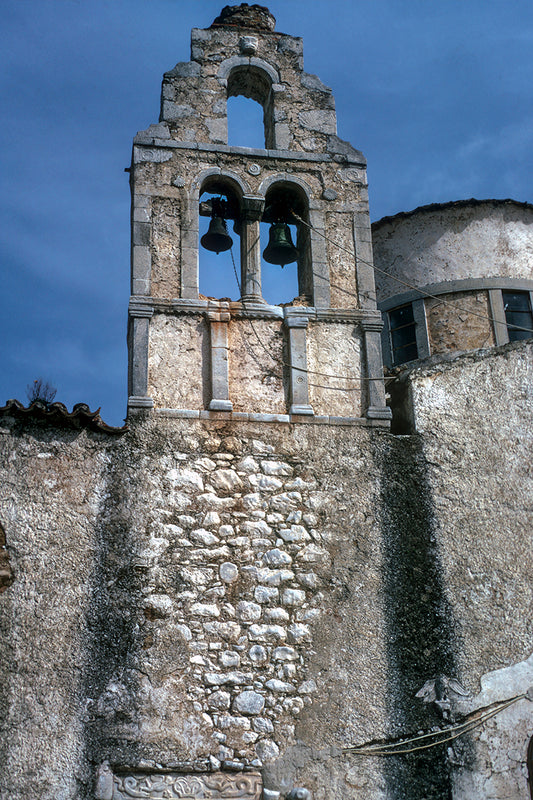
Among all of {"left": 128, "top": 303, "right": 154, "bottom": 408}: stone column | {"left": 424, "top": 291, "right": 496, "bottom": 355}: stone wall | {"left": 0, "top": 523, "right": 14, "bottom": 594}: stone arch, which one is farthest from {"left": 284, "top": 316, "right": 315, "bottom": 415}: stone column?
{"left": 0, "top": 523, "right": 14, "bottom": 594}: stone arch

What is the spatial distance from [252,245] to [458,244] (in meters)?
3.08

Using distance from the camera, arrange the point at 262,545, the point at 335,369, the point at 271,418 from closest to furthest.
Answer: the point at 262,545
the point at 271,418
the point at 335,369

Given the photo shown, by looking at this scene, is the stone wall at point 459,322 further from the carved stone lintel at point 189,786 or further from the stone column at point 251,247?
the carved stone lintel at point 189,786

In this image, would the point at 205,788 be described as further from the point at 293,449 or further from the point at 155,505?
the point at 293,449

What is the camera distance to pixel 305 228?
9.64 metres

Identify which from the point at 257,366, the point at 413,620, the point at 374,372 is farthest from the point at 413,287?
the point at 413,620

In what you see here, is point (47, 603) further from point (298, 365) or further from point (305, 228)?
point (305, 228)

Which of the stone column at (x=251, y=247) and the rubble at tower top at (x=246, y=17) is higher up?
the rubble at tower top at (x=246, y=17)

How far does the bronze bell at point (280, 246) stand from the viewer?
31.5 feet

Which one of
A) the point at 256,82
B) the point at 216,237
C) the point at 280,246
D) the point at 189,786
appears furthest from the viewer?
the point at 256,82

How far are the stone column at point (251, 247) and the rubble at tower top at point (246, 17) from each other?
2.06 meters

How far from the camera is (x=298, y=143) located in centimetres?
973

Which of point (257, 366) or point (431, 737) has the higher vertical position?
point (257, 366)

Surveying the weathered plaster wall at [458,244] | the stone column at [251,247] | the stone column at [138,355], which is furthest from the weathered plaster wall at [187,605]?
the weathered plaster wall at [458,244]
